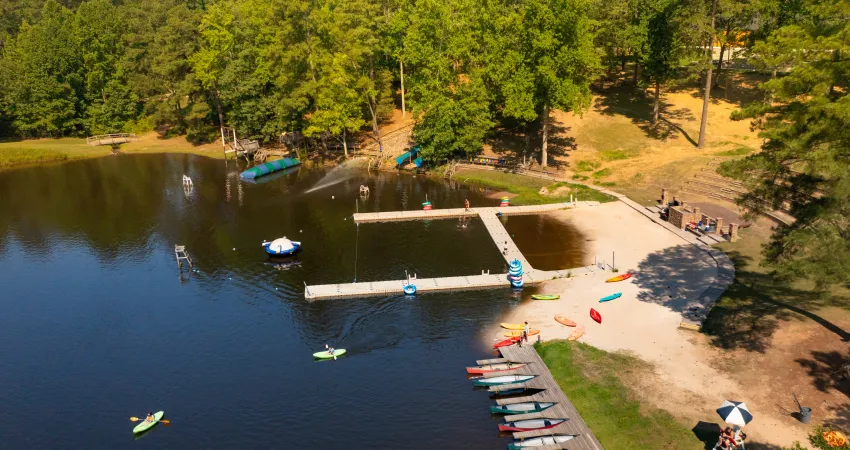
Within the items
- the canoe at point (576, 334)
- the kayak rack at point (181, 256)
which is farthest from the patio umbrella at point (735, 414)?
the kayak rack at point (181, 256)

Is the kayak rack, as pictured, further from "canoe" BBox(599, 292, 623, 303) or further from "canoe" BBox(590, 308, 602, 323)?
"canoe" BBox(599, 292, 623, 303)

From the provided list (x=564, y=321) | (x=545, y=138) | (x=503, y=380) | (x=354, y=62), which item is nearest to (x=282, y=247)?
(x=564, y=321)

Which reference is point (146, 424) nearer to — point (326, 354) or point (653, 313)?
point (326, 354)

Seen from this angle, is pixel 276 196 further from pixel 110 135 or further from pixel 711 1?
pixel 711 1

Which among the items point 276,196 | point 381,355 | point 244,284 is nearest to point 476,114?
point 276,196

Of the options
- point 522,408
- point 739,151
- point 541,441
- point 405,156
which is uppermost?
point 739,151

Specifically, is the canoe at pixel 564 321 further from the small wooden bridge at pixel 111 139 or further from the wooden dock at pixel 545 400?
the small wooden bridge at pixel 111 139
